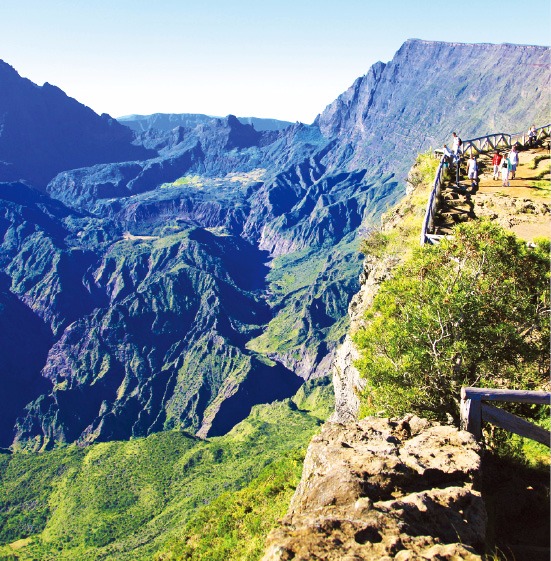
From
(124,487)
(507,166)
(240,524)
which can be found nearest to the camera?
(240,524)

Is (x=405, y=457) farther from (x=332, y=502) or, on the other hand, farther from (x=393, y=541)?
(x=393, y=541)

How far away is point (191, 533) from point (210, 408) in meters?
157

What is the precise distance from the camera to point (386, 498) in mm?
9305

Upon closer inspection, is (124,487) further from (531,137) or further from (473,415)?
(473,415)

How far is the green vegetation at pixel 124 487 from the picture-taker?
259 ft

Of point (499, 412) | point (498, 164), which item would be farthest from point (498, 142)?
point (499, 412)

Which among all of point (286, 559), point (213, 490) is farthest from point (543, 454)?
point (213, 490)

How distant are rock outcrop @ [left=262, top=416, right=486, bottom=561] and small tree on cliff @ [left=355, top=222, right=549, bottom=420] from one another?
6.89 ft

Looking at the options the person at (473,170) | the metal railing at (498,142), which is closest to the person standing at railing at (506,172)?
the person at (473,170)

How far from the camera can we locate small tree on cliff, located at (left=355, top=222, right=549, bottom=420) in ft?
45.0

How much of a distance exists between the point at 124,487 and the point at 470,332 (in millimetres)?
97463

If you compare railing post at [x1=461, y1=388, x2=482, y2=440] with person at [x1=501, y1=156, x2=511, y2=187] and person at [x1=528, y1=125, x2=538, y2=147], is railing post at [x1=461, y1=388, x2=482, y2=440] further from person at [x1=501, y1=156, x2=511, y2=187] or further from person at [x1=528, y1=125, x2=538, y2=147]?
person at [x1=528, y1=125, x2=538, y2=147]

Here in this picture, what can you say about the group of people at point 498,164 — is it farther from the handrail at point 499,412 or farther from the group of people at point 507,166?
the handrail at point 499,412

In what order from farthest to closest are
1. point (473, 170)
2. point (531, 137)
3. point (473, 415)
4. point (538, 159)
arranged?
1. point (531, 137)
2. point (538, 159)
3. point (473, 170)
4. point (473, 415)
